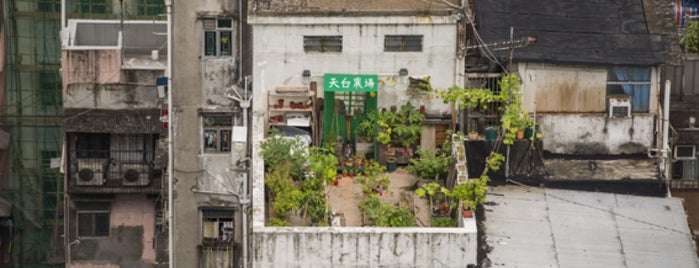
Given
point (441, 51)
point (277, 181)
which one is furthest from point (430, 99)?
point (277, 181)

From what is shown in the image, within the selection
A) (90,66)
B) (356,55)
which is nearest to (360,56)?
(356,55)

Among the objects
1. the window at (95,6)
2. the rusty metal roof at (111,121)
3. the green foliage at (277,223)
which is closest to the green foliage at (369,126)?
the green foliage at (277,223)

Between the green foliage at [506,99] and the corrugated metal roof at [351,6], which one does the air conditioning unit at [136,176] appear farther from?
the green foliage at [506,99]

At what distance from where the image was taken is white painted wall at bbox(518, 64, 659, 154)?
40250 mm

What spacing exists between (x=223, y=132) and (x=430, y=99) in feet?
22.4

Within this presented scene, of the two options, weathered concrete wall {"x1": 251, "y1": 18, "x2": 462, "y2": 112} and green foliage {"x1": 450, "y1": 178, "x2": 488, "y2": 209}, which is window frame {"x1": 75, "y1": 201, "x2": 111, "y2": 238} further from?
green foliage {"x1": 450, "y1": 178, "x2": 488, "y2": 209}

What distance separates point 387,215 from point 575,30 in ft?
23.8

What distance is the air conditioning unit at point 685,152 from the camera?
45531 mm

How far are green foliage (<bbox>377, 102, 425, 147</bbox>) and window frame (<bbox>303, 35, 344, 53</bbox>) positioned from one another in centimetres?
188

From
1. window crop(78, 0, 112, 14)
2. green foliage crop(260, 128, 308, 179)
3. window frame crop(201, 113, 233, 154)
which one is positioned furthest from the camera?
window crop(78, 0, 112, 14)

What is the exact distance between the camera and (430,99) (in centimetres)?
4044

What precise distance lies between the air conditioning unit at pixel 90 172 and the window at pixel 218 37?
587 centimetres

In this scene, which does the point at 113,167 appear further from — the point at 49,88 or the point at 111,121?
the point at 49,88

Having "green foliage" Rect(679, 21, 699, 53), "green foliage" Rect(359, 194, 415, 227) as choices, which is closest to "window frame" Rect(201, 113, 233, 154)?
"green foliage" Rect(359, 194, 415, 227)
